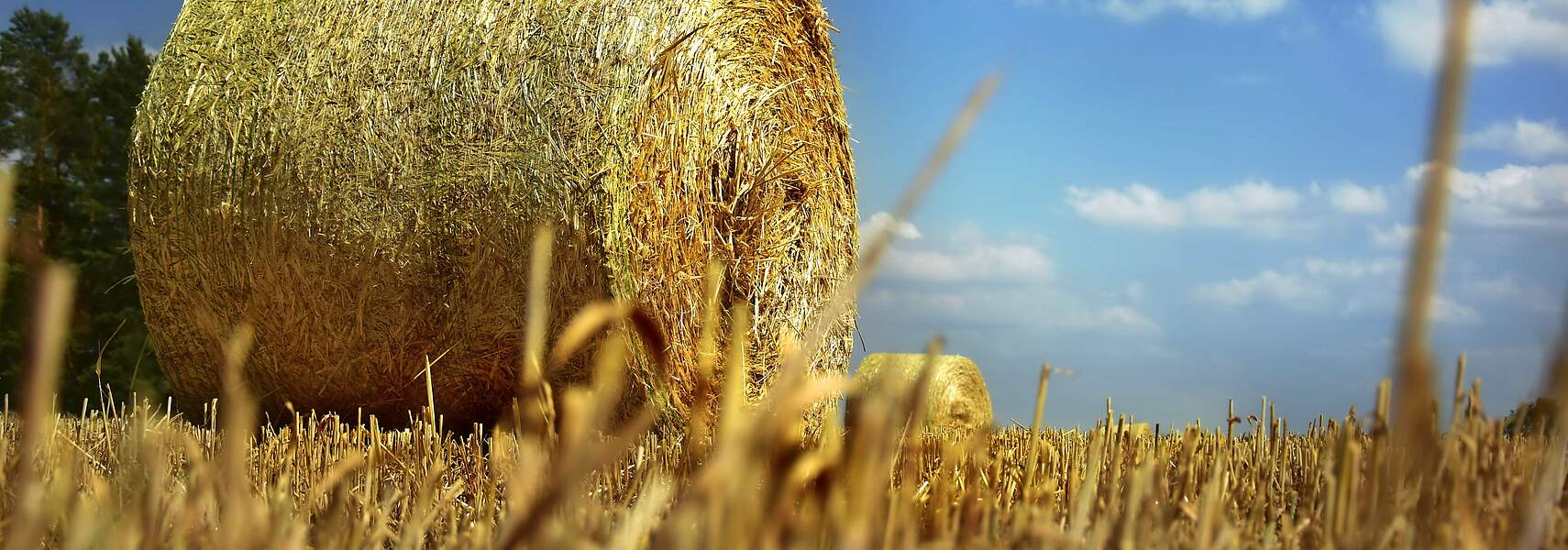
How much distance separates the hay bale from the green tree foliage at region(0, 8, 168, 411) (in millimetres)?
6022

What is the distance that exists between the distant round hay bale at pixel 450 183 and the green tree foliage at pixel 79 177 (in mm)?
6544

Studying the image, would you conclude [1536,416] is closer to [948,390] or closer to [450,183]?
[450,183]

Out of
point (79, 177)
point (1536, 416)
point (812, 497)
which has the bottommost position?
point (812, 497)

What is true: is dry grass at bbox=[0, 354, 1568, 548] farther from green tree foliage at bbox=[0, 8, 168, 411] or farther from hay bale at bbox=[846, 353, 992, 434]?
green tree foliage at bbox=[0, 8, 168, 411]

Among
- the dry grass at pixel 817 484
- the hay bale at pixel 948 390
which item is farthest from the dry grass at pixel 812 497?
the hay bale at pixel 948 390

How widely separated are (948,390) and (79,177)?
8754mm

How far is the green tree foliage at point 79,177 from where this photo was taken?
10.6 m

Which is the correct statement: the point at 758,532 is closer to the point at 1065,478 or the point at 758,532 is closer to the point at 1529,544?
the point at 1529,544

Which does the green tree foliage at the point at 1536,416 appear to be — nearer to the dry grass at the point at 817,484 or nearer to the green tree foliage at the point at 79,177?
the dry grass at the point at 817,484

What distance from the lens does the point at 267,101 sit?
4.09 metres

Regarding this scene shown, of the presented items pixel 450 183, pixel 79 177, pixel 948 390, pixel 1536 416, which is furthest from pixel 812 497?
pixel 79 177

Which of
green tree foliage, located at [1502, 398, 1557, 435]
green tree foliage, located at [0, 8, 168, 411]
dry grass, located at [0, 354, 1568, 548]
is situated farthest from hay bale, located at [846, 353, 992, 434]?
green tree foliage, located at [0, 8, 168, 411]

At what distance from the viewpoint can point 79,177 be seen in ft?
37.5

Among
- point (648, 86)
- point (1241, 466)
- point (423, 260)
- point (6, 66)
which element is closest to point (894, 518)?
point (1241, 466)
